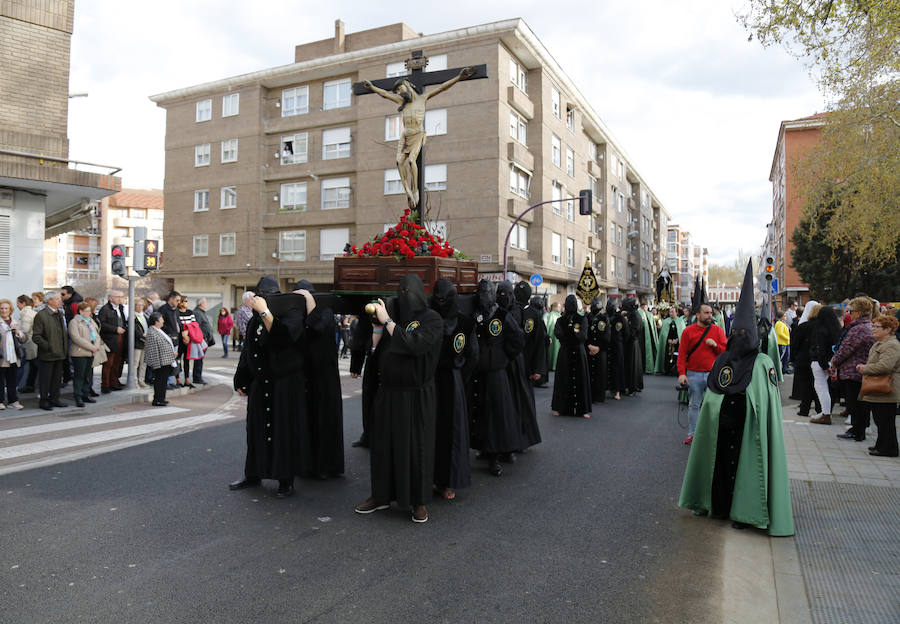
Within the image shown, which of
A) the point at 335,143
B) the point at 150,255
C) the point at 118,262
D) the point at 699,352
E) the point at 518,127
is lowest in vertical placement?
the point at 699,352

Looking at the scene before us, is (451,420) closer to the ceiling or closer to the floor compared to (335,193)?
closer to the floor

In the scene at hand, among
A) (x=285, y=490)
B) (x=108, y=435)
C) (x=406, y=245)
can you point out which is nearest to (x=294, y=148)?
(x=108, y=435)

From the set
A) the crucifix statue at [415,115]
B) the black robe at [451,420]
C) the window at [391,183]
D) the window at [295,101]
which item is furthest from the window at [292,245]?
the black robe at [451,420]

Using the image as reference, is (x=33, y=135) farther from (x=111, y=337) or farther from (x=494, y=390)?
(x=494, y=390)

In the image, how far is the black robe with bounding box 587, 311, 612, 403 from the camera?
11.1m

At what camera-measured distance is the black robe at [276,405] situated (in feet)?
19.1

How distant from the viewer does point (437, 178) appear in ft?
105

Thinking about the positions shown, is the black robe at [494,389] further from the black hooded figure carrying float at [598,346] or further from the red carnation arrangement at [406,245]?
the black hooded figure carrying float at [598,346]

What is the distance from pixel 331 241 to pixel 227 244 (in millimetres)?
7263

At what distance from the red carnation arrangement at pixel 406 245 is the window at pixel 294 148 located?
30769 millimetres

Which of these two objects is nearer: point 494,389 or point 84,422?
point 494,389

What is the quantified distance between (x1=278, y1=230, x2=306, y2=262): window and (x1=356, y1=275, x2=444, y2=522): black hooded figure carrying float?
3186cm

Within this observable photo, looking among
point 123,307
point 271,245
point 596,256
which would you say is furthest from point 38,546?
point 596,256

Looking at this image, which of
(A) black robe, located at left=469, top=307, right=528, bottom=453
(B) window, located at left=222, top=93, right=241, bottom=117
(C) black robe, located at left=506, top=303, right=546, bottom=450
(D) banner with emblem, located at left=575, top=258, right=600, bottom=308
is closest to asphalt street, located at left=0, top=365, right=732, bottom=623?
(A) black robe, located at left=469, top=307, right=528, bottom=453
